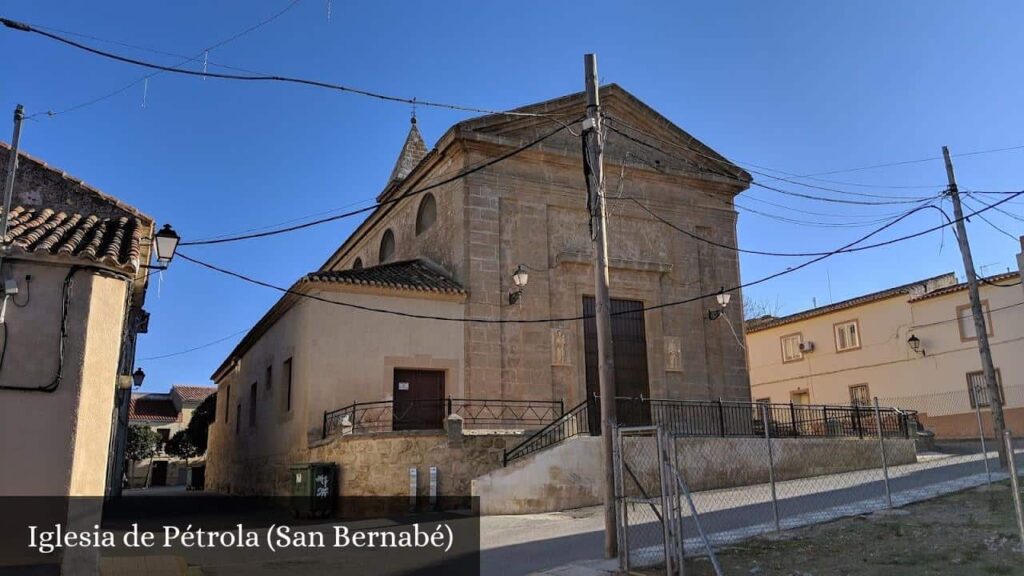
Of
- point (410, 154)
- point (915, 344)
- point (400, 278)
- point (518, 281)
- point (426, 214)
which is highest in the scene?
point (410, 154)

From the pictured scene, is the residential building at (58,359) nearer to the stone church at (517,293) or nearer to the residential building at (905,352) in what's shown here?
the stone church at (517,293)

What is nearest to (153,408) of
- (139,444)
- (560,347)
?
(139,444)

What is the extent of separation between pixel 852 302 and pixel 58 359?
3218cm

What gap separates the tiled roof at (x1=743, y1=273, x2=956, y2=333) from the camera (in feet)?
105

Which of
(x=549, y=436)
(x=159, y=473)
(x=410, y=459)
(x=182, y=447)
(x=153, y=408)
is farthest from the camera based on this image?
(x=153, y=408)

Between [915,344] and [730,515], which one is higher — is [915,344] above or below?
above

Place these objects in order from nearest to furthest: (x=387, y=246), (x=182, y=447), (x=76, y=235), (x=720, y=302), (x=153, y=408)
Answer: (x=76, y=235) → (x=720, y=302) → (x=387, y=246) → (x=182, y=447) → (x=153, y=408)

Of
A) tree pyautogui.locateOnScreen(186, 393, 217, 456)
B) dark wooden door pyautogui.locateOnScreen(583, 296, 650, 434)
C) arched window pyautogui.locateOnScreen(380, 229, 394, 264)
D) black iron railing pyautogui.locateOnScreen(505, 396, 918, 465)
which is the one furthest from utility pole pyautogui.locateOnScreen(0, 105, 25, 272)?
tree pyautogui.locateOnScreen(186, 393, 217, 456)

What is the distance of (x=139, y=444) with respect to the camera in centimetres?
4397

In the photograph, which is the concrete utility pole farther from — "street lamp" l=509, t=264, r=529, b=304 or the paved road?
"street lamp" l=509, t=264, r=529, b=304

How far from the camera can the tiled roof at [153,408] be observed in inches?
2038

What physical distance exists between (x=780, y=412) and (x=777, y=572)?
1416 centimetres

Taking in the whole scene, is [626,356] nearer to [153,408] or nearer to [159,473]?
[159,473]

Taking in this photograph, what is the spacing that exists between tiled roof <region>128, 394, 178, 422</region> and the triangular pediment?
4058cm
